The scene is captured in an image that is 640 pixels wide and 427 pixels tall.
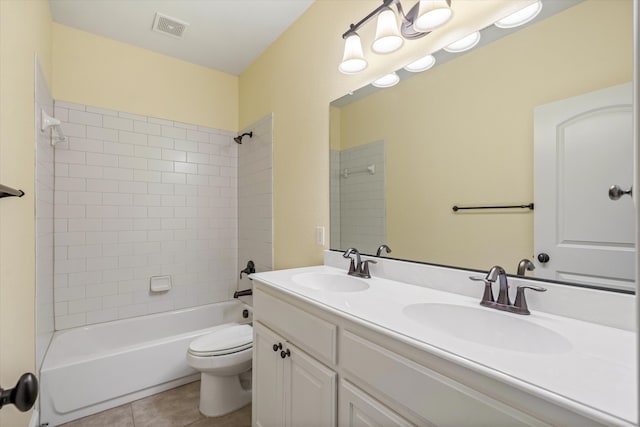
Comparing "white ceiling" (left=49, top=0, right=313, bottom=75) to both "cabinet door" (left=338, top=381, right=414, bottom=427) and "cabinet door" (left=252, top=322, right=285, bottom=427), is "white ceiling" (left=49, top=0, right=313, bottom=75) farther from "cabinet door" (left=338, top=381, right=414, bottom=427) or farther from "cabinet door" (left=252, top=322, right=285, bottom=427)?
"cabinet door" (left=338, top=381, right=414, bottom=427)

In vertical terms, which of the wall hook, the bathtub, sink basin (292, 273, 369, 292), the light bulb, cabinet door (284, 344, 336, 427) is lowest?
the bathtub

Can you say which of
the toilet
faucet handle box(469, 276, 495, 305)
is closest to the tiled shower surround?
the toilet

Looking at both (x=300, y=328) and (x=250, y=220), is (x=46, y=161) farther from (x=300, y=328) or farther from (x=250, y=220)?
(x=300, y=328)

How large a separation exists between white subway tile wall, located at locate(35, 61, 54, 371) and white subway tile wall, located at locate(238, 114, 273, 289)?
1399 millimetres

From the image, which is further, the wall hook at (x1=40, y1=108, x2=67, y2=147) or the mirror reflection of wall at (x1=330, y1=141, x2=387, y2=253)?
the wall hook at (x1=40, y1=108, x2=67, y2=147)

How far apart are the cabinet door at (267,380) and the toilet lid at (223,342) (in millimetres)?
406

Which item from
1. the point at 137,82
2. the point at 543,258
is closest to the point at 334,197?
the point at 543,258

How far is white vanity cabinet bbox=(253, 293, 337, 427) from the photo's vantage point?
102 cm

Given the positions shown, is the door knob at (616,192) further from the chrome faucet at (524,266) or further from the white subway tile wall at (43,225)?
the white subway tile wall at (43,225)

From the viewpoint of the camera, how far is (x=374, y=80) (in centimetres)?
158

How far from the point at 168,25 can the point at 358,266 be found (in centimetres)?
224

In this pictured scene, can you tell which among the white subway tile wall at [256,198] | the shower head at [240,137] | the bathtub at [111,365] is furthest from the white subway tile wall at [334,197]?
the bathtub at [111,365]

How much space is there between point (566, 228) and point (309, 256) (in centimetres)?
139

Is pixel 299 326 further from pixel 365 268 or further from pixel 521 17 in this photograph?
pixel 521 17
